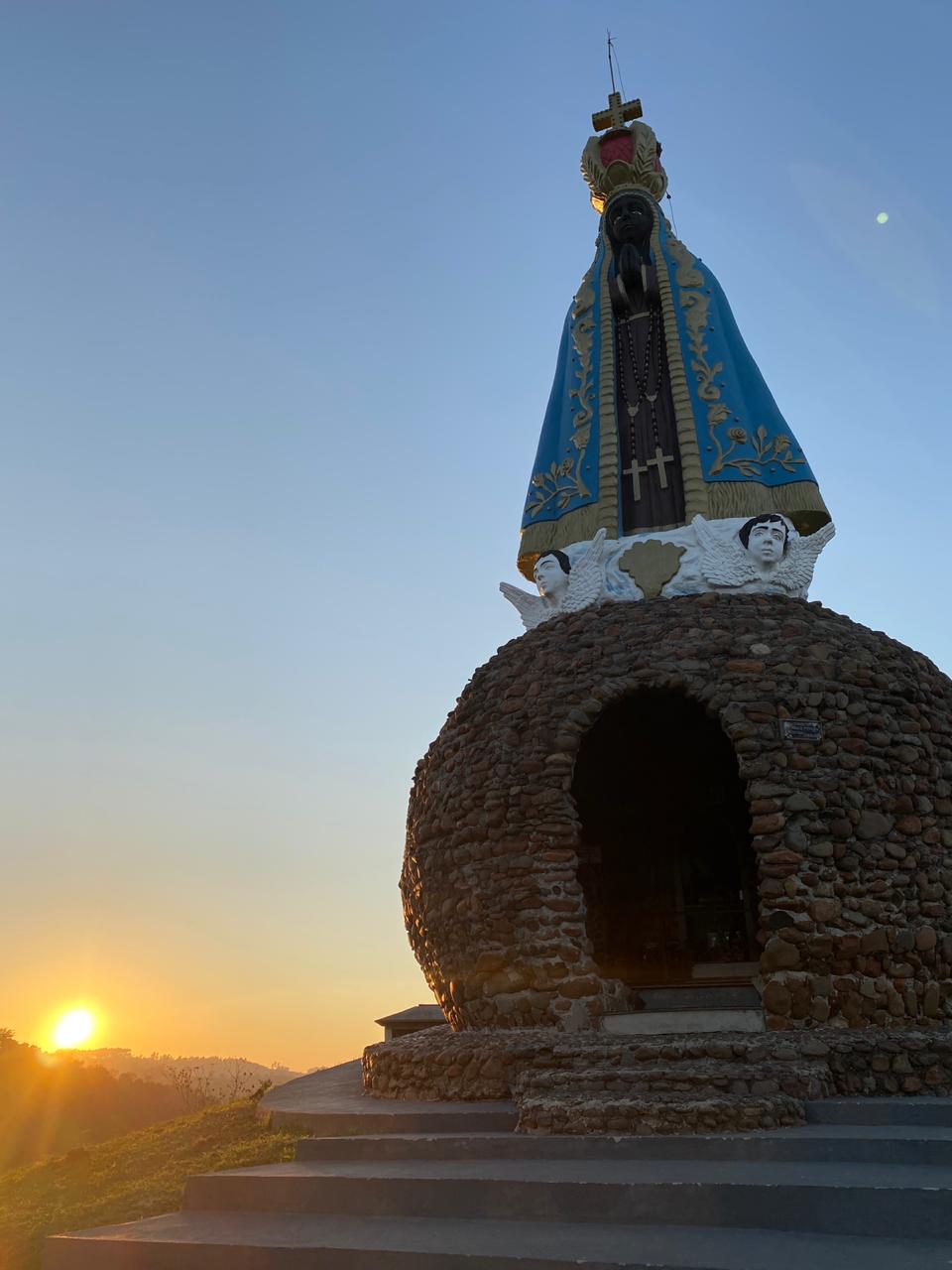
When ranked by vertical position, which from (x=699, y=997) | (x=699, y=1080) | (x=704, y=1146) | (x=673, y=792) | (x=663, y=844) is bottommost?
(x=704, y=1146)

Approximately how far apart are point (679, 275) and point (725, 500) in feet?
11.5

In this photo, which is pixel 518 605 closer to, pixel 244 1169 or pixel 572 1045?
pixel 572 1045

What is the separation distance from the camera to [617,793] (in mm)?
11977

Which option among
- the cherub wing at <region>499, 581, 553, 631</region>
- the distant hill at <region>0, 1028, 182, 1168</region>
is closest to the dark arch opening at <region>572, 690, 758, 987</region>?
the cherub wing at <region>499, 581, 553, 631</region>

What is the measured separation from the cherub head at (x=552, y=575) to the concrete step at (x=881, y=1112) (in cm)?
546

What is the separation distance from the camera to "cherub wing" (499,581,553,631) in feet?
34.0

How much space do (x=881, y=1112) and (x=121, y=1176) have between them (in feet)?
18.0

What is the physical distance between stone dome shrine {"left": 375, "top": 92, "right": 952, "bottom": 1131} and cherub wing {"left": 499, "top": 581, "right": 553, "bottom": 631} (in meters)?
0.03

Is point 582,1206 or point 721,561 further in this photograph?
point 721,561

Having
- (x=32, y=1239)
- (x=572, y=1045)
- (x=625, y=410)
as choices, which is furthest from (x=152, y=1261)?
(x=625, y=410)

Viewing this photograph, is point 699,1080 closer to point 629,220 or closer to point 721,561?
point 721,561

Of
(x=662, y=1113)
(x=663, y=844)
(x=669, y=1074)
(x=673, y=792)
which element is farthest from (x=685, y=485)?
(x=662, y=1113)

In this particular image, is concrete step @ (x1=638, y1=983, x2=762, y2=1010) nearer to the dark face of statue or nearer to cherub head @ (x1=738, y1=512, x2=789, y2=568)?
cherub head @ (x1=738, y1=512, x2=789, y2=568)

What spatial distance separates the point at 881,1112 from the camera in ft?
19.0
